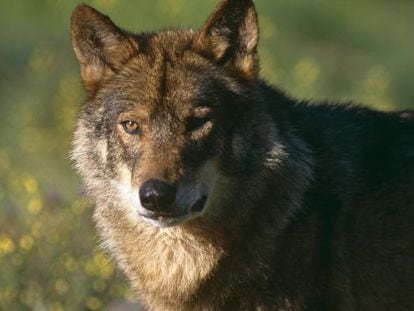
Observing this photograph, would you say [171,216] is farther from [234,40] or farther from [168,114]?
[234,40]

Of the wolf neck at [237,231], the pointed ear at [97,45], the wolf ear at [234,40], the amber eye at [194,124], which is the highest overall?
the wolf ear at [234,40]

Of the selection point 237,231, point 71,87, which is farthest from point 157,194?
point 71,87

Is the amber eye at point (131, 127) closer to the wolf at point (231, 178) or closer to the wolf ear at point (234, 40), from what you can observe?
the wolf at point (231, 178)

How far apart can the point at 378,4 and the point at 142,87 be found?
49.2 ft

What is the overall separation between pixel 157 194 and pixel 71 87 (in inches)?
262

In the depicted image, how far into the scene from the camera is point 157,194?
5648mm

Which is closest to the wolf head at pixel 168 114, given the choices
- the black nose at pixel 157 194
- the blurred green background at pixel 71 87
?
the black nose at pixel 157 194

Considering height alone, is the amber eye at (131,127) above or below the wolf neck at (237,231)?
above

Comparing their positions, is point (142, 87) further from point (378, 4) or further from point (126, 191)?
point (378, 4)

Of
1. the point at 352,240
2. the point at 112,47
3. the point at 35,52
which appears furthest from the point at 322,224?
the point at 35,52

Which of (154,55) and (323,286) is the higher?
(154,55)

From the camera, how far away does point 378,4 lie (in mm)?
20484

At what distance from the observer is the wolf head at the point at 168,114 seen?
5.82 meters

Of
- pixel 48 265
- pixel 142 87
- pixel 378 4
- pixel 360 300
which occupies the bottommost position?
pixel 48 265
